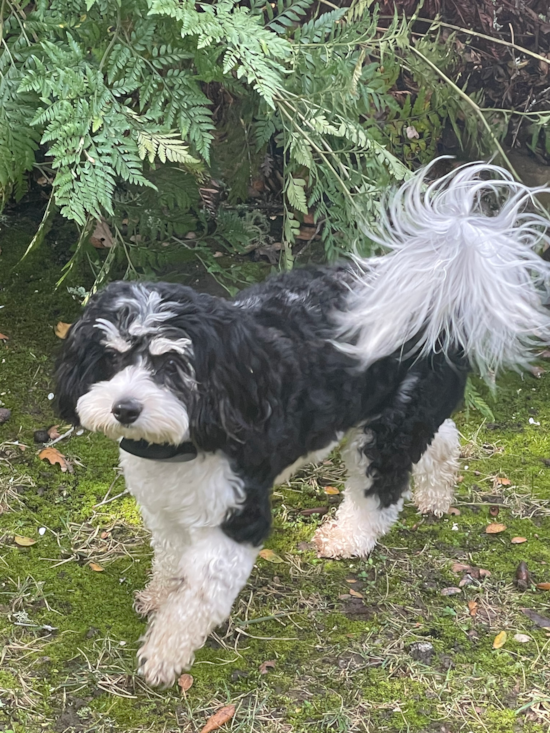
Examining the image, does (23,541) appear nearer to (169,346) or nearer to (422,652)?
(169,346)

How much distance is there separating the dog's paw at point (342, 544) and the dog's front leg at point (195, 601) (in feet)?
2.57

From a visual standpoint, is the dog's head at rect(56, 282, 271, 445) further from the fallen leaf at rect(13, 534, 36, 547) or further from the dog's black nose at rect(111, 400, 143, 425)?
the fallen leaf at rect(13, 534, 36, 547)

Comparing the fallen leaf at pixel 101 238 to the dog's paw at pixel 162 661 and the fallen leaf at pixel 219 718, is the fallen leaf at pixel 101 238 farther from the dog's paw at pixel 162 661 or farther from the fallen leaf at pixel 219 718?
the fallen leaf at pixel 219 718

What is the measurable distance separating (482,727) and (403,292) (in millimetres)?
1618

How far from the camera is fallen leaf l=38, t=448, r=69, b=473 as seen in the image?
3611 millimetres

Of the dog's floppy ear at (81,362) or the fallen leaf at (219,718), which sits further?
the fallen leaf at (219,718)

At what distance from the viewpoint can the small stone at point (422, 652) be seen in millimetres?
2824

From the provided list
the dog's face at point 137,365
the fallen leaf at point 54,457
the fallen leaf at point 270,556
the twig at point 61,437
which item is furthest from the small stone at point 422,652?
the twig at point 61,437

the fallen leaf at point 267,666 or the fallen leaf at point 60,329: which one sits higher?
the fallen leaf at point 267,666

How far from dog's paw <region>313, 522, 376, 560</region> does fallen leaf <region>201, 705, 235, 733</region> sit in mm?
908

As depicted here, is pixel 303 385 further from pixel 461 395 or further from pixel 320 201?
pixel 320 201

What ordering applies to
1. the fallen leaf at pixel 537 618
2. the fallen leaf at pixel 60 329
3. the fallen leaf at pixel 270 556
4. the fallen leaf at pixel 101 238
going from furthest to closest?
the fallen leaf at pixel 101 238 < the fallen leaf at pixel 60 329 < the fallen leaf at pixel 270 556 < the fallen leaf at pixel 537 618

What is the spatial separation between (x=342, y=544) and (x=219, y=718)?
1.01m

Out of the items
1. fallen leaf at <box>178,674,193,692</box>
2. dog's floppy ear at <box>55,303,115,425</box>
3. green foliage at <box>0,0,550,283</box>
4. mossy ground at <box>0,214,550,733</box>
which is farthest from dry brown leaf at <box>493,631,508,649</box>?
dog's floppy ear at <box>55,303,115,425</box>
